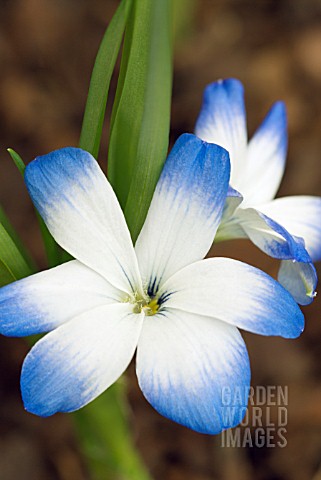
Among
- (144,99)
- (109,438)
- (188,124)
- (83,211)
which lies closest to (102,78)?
(144,99)

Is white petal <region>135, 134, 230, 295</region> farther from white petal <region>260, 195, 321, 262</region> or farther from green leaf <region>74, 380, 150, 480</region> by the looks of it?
green leaf <region>74, 380, 150, 480</region>

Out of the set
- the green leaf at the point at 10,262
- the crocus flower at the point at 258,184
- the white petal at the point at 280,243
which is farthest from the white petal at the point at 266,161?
the green leaf at the point at 10,262

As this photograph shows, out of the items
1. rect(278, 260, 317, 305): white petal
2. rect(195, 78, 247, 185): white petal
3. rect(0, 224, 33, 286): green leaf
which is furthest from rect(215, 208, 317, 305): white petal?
→ rect(0, 224, 33, 286): green leaf

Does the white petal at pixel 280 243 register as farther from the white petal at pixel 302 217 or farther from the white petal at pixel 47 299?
the white petal at pixel 47 299

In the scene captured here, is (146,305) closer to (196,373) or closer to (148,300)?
(148,300)

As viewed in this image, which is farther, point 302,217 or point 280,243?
point 302,217

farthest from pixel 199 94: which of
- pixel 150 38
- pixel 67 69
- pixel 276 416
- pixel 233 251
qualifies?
pixel 150 38
